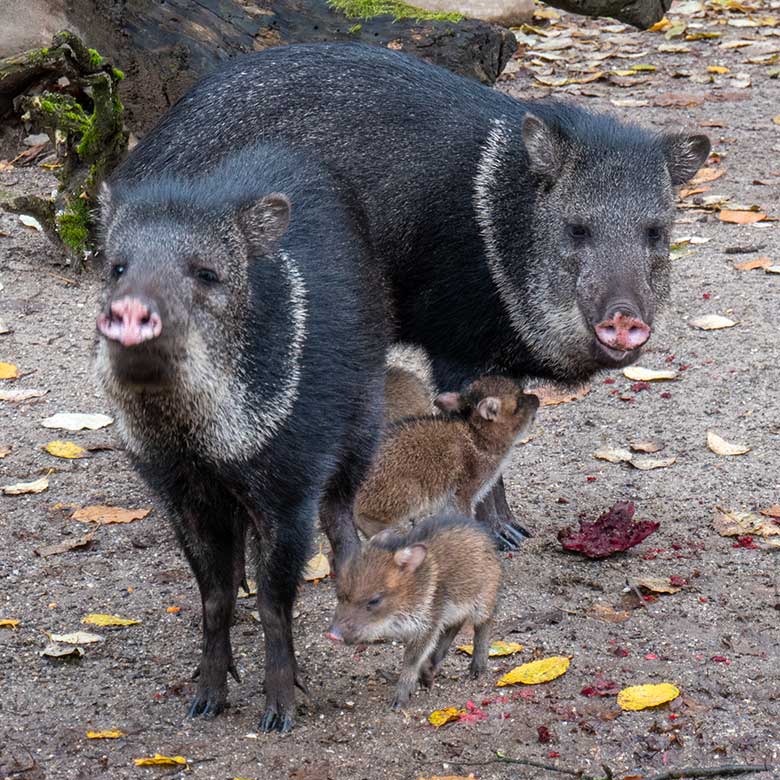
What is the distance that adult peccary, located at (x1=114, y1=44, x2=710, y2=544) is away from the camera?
443 centimetres

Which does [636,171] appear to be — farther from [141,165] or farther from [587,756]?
[587,756]

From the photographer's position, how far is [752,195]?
25.2 ft

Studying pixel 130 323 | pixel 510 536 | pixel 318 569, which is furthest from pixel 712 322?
pixel 130 323

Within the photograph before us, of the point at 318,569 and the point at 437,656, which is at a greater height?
the point at 437,656

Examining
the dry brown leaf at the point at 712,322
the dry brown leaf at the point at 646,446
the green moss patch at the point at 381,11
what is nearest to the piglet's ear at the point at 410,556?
the dry brown leaf at the point at 646,446

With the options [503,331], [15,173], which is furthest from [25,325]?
[503,331]

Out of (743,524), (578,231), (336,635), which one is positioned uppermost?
(578,231)

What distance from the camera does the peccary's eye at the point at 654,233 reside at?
174 inches

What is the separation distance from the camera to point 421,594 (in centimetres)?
364

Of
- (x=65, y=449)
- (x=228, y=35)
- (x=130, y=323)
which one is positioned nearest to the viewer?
(x=130, y=323)

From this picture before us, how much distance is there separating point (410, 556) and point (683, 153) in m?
1.82

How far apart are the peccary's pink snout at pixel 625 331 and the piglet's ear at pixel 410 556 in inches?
35.2

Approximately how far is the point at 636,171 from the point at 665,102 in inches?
210

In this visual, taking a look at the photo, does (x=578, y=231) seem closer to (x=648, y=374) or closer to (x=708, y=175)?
(x=648, y=374)
